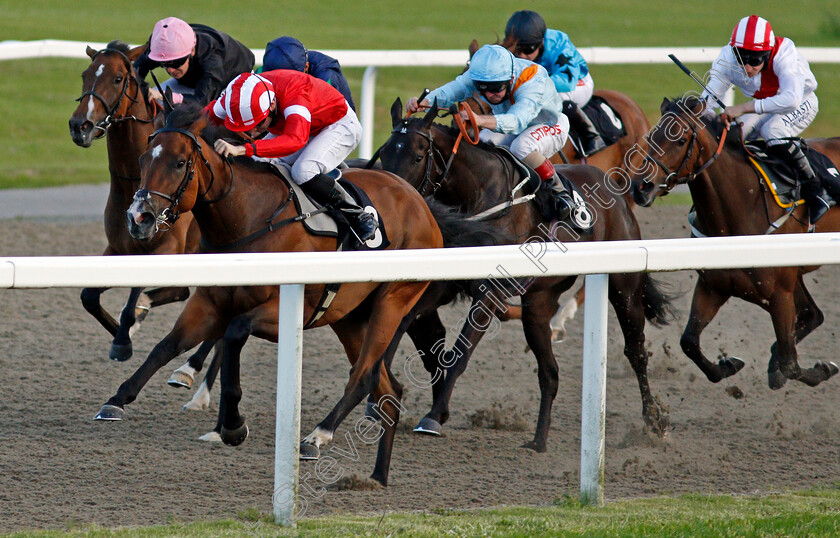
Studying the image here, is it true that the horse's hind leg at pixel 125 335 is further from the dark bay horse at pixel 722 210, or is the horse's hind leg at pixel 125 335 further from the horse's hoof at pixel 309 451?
the dark bay horse at pixel 722 210

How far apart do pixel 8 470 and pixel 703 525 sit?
8.49 ft

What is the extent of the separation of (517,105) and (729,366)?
1.71 metres

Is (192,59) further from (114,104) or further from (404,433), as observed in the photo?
(404,433)

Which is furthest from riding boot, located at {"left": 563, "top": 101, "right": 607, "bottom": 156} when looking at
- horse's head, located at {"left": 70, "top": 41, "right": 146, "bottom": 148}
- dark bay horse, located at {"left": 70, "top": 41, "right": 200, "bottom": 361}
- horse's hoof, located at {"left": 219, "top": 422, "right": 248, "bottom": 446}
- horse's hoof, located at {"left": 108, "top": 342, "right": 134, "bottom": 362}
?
horse's hoof, located at {"left": 219, "top": 422, "right": 248, "bottom": 446}

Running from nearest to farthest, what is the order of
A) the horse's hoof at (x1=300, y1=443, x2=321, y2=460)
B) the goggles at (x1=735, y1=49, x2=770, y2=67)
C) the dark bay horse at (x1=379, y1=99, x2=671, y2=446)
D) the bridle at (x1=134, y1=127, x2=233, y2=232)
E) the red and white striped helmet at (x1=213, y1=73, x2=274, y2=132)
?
the horse's hoof at (x1=300, y1=443, x2=321, y2=460), the bridle at (x1=134, y1=127, x2=233, y2=232), the red and white striped helmet at (x1=213, y1=73, x2=274, y2=132), the dark bay horse at (x1=379, y1=99, x2=671, y2=446), the goggles at (x1=735, y1=49, x2=770, y2=67)

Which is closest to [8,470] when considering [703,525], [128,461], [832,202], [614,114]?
[128,461]

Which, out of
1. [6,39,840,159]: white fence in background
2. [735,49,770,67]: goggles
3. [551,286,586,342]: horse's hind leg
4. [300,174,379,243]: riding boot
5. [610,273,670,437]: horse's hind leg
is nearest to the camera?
[300,174,379,243]: riding boot

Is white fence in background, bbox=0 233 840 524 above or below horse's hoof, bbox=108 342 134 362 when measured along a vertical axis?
above

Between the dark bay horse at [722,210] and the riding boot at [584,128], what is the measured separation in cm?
163

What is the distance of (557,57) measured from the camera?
285 inches

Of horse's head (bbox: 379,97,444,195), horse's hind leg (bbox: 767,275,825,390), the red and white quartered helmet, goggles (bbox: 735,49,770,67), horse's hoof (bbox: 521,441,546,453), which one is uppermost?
goggles (bbox: 735,49,770,67)

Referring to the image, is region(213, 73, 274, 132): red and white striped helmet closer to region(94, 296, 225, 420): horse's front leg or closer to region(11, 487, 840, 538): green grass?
region(94, 296, 225, 420): horse's front leg

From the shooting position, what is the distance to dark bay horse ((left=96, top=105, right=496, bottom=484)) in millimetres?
4352

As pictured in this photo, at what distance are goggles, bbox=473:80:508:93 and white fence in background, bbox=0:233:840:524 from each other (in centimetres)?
204
